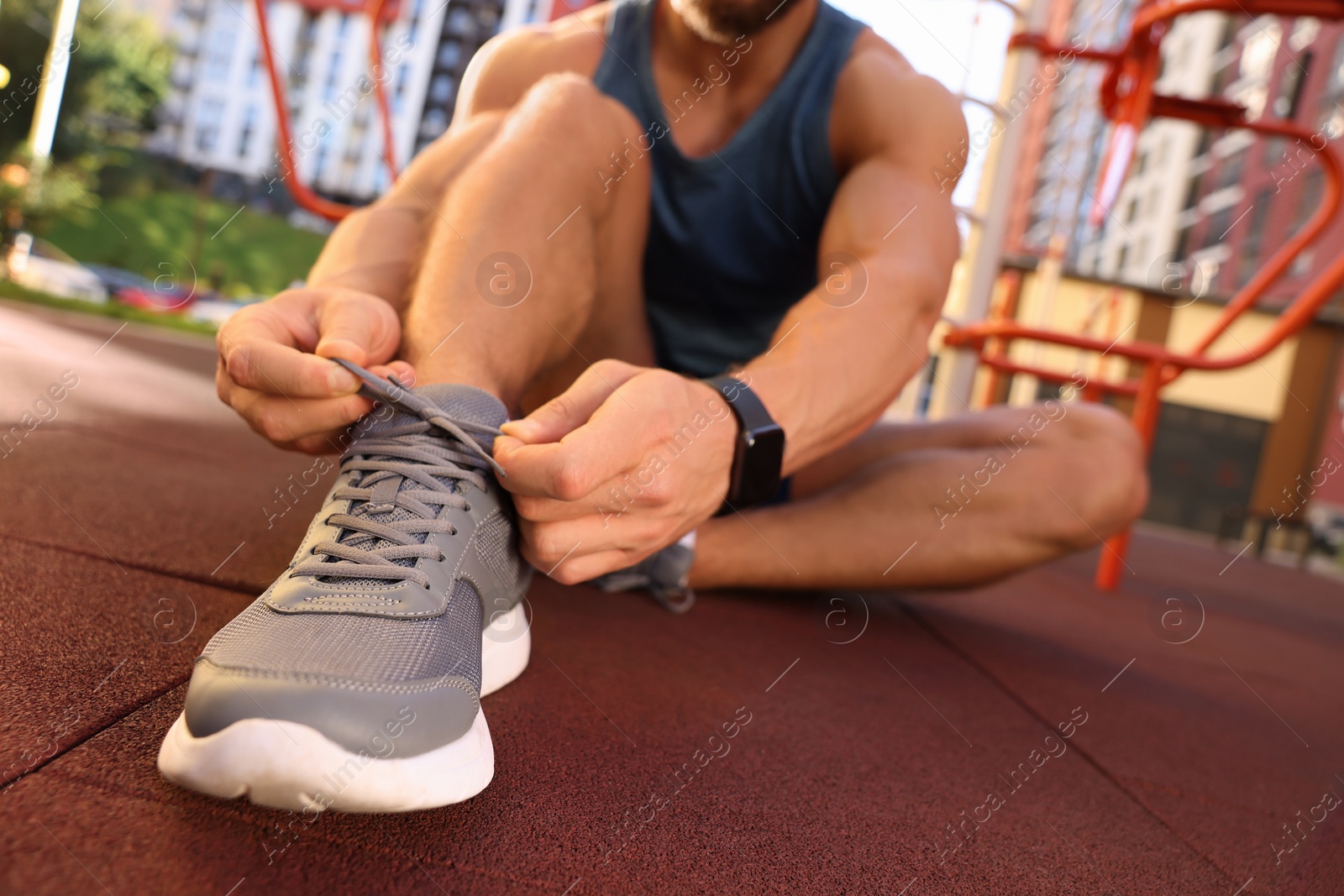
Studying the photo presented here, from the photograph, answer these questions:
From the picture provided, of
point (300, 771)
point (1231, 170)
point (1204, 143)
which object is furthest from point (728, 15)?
point (1204, 143)

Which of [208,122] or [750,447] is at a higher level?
[208,122]

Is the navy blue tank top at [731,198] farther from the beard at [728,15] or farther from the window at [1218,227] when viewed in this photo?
the window at [1218,227]

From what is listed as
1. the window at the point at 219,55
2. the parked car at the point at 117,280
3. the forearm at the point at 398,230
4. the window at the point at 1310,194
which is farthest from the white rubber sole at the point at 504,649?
the window at the point at 219,55

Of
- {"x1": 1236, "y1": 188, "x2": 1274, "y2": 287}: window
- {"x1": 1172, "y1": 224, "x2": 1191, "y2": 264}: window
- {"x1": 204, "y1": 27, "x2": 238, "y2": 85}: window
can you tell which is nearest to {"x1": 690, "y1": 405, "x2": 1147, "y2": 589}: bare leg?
{"x1": 1236, "y1": 188, "x2": 1274, "y2": 287}: window

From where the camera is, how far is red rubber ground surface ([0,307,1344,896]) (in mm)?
455

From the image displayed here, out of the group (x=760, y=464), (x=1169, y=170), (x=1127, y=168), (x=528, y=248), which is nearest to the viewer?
(x=760, y=464)

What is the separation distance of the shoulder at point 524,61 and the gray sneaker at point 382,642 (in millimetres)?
672

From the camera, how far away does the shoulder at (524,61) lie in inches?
47.5

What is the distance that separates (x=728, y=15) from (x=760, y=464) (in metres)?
0.65

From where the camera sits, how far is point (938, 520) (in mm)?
1170

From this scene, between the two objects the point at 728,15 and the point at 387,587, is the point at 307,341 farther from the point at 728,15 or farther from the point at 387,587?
the point at 728,15

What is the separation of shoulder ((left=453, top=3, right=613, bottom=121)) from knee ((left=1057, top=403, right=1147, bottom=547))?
2.77 ft

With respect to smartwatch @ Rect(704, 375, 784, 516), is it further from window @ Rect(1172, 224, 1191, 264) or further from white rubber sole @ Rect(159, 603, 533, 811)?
window @ Rect(1172, 224, 1191, 264)

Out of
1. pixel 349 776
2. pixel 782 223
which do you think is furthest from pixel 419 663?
pixel 782 223
